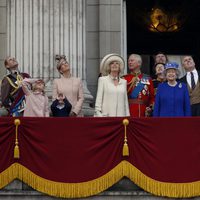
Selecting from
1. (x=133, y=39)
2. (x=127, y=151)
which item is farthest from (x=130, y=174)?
(x=133, y=39)

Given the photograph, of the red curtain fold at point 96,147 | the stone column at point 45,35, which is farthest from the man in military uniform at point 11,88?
the stone column at point 45,35

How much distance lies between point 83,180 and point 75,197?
1.04ft

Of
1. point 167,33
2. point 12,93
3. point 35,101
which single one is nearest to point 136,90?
point 35,101

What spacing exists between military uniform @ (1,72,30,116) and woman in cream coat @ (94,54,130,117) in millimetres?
1438

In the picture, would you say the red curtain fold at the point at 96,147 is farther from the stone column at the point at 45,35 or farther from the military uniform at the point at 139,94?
the stone column at the point at 45,35

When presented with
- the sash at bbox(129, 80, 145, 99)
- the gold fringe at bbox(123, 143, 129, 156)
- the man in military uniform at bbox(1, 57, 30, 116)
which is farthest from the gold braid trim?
the sash at bbox(129, 80, 145, 99)

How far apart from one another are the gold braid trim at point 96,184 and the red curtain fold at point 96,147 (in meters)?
0.09

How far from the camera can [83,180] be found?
1675cm

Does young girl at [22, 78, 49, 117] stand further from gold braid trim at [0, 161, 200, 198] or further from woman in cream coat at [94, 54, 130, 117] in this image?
gold braid trim at [0, 161, 200, 198]

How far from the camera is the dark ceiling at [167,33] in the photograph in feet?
83.3

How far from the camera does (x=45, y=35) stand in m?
20.1

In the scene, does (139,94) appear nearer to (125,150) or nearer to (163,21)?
(125,150)

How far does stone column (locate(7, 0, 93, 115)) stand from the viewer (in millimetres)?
20109

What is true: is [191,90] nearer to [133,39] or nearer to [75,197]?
[75,197]
